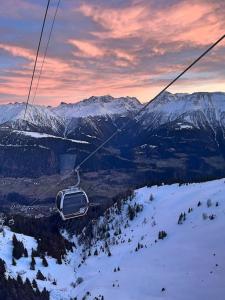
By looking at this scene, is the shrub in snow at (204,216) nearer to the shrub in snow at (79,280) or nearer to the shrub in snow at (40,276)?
the shrub in snow at (79,280)

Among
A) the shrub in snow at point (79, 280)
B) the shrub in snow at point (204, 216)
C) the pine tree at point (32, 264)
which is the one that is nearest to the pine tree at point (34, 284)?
the pine tree at point (32, 264)

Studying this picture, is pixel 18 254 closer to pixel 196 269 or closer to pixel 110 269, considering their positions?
pixel 110 269

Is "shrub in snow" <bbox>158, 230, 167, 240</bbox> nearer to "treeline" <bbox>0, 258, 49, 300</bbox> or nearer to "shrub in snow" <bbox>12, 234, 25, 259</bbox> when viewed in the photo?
"treeline" <bbox>0, 258, 49, 300</bbox>

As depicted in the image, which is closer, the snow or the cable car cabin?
the cable car cabin

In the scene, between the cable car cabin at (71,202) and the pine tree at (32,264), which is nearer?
the cable car cabin at (71,202)

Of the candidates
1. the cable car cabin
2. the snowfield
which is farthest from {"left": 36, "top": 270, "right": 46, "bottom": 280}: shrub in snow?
the cable car cabin
